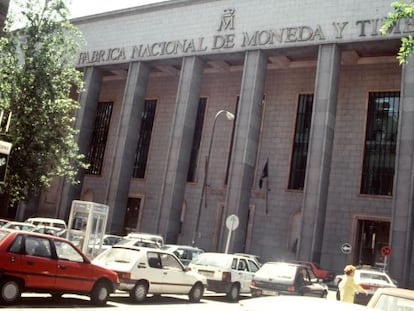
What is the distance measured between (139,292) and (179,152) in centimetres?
2431

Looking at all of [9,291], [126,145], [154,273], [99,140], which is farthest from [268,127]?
[9,291]

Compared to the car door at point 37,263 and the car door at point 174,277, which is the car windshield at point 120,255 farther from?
the car door at point 37,263

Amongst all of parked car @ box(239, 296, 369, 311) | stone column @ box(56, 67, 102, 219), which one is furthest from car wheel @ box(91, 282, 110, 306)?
stone column @ box(56, 67, 102, 219)

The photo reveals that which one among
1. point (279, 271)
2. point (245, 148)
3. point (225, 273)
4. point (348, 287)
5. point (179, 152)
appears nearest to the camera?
point (348, 287)

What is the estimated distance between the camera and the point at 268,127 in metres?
40.5

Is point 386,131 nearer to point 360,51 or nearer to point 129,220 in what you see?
point 360,51

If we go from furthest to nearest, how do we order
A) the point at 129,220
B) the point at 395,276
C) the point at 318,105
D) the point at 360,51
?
the point at 129,220
the point at 360,51
the point at 318,105
the point at 395,276

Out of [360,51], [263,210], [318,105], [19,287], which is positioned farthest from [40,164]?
[360,51]

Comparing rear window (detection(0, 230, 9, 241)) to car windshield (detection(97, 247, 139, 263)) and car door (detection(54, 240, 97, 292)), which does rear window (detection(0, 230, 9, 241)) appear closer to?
car door (detection(54, 240, 97, 292))

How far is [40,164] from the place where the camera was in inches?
878

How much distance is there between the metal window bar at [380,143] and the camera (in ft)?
116

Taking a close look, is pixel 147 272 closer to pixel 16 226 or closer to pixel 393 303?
pixel 393 303

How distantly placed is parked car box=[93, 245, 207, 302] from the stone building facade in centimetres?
1731

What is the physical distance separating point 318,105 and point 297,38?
5364 millimetres
